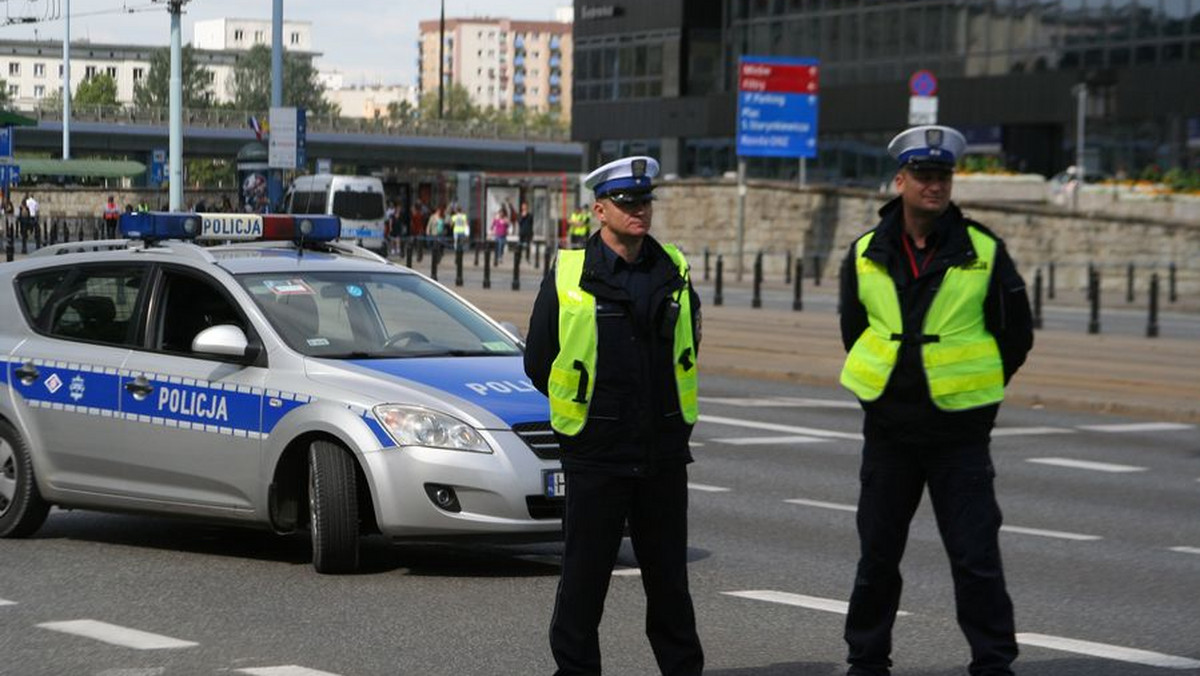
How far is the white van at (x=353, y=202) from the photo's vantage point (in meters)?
57.8

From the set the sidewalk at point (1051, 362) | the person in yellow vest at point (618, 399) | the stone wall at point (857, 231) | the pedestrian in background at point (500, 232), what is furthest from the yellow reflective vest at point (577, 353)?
the pedestrian in background at point (500, 232)

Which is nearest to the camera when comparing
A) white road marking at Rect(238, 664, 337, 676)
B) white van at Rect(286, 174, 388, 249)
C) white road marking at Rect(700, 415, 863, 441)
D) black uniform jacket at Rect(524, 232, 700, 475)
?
black uniform jacket at Rect(524, 232, 700, 475)

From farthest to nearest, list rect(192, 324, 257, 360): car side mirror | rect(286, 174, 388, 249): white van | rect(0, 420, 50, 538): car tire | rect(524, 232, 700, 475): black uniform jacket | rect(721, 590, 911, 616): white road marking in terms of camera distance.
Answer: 1. rect(286, 174, 388, 249): white van
2. rect(0, 420, 50, 538): car tire
3. rect(192, 324, 257, 360): car side mirror
4. rect(721, 590, 911, 616): white road marking
5. rect(524, 232, 700, 475): black uniform jacket

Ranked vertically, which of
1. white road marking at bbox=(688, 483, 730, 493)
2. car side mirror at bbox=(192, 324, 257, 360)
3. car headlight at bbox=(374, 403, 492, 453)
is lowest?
white road marking at bbox=(688, 483, 730, 493)

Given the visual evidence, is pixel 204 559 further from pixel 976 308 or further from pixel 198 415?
pixel 976 308

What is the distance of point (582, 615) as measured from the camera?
635 cm

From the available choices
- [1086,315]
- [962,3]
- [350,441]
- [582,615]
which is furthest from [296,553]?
[962,3]

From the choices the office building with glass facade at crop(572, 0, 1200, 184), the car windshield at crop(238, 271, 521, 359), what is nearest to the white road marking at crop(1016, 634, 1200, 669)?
the car windshield at crop(238, 271, 521, 359)

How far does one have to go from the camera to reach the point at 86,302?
10.7 m

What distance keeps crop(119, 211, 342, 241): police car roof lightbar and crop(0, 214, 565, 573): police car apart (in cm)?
1

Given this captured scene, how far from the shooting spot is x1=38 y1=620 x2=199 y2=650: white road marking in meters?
7.83

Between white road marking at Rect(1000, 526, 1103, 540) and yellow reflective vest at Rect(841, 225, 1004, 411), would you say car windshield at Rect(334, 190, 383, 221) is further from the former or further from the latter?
yellow reflective vest at Rect(841, 225, 1004, 411)

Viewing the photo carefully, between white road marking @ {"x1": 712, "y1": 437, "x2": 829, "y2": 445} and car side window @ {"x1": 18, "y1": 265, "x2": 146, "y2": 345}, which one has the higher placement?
car side window @ {"x1": 18, "y1": 265, "x2": 146, "y2": 345}

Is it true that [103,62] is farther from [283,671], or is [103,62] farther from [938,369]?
[938,369]
